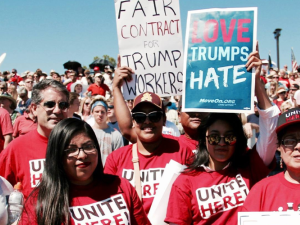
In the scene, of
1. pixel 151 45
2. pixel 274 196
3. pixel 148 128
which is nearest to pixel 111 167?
pixel 148 128

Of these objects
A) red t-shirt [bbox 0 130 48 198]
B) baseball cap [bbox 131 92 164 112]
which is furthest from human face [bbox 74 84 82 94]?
red t-shirt [bbox 0 130 48 198]

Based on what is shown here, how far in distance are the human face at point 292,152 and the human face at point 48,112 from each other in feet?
6.25

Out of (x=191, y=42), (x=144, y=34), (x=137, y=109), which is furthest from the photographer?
(x=144, y=34)

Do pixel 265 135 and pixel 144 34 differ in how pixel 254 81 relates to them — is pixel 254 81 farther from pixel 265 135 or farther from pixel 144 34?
pixel 144 34

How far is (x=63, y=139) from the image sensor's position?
2354 millimetres

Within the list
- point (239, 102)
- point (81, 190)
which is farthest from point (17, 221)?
point (239, 102)

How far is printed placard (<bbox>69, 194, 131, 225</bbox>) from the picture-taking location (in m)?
2.29

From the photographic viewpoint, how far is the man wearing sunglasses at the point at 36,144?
3031 millimetres

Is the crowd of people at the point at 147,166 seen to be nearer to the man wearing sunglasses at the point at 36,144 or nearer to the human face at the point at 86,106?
the man wearing sunglasses at the point at 36,144

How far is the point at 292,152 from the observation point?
7.72 feet

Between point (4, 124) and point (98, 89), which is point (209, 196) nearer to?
point (4, 124)

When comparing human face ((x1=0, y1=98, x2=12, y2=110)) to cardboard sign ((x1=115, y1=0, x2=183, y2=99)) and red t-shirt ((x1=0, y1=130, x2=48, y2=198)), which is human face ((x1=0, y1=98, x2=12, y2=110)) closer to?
cardboard sign ((x1=115, y1=0, x2=183, y2=99))

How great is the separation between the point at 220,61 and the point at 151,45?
3.70 ft

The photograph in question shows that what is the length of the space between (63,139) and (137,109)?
1.16m
